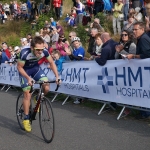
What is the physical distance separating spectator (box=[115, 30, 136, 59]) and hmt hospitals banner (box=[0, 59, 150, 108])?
297mm

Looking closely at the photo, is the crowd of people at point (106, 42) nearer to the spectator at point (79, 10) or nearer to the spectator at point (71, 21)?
the spectator at point (79, 10)

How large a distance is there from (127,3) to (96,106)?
21.6 ft

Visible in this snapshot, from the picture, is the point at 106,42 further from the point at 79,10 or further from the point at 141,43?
the point at 79,10

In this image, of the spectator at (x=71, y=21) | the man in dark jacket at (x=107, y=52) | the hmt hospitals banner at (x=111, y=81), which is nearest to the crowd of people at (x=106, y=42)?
the man in dark jacket at (x=107, y=52)

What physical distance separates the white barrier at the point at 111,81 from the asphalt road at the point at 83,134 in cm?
49

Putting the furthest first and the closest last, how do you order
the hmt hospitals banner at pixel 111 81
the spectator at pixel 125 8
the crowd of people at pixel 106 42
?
the spectator at pixel 125 8 → the crowd of people at pixel 106 42 → the hmt hospitals banner at pixel 111 81

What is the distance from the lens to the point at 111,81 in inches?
330

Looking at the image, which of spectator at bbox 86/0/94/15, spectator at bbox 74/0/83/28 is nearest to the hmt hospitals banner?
spectator at bbox 74/0/83/28

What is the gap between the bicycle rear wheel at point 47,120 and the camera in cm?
670

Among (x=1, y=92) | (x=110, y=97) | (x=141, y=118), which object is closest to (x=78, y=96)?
(x=110, y=97)

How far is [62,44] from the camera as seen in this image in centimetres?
1209

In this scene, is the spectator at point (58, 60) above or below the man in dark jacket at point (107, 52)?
below

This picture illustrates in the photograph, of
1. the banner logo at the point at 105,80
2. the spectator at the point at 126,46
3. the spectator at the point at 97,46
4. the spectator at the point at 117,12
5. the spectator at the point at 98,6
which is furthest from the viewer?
the spectator at the point at 98,6

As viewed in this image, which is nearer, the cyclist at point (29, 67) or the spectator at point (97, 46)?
the cyclist at point (29, 67)
